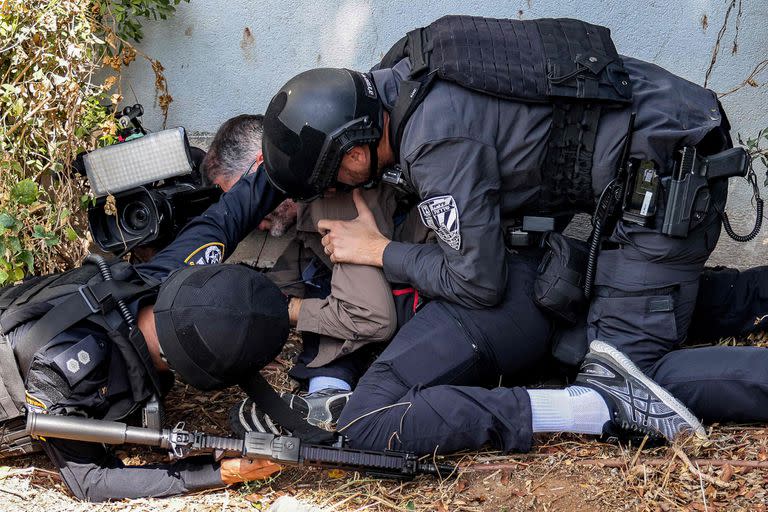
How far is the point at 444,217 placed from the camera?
10.1 feet

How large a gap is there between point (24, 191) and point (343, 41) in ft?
5.65

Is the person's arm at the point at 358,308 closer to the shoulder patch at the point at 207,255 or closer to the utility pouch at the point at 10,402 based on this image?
the shoulder patch at the point at 207,255

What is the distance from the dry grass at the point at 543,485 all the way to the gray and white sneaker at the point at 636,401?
0.07 metres

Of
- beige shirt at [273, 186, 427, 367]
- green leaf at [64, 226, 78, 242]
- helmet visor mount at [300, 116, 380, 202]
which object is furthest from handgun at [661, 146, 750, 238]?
green leaf at [64, 226, 78, 242]

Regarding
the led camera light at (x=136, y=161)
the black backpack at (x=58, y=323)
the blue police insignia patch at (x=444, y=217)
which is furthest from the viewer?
the led camera light at (x=136, y=161)

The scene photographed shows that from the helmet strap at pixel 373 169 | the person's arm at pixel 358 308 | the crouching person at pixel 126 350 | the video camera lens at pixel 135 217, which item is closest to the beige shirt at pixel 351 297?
the person's arm at pixel 358 308

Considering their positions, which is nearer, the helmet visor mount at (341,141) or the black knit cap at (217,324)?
the black knit cap at (217,324)

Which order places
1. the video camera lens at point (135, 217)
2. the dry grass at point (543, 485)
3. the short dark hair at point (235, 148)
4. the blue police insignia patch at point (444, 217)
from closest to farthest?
the dry grass at point (543, 485) < the blue police insignia patch at point (444, 217) < the video camera lens at point (135, 217) < the short dark hair at point (235, 148)

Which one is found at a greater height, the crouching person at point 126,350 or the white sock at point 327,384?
the crouching person at point 126,350

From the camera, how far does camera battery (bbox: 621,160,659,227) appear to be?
10.1 feet

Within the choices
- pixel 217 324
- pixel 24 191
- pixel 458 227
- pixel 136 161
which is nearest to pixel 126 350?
pixel 217 324

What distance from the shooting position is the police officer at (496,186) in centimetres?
301

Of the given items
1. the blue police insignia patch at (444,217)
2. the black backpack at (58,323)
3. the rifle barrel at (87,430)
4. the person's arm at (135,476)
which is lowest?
the person's arm at (135,476)

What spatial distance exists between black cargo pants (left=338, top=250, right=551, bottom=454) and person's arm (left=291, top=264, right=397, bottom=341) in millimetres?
148
